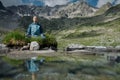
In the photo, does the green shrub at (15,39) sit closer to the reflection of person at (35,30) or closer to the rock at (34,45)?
the rock at (34,45)

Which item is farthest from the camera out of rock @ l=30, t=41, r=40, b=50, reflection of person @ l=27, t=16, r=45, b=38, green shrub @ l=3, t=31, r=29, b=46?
reflection of person @ l=27, t=16, r=45, b=38

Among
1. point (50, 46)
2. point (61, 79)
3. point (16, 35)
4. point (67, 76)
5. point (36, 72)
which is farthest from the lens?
point (50, 46)

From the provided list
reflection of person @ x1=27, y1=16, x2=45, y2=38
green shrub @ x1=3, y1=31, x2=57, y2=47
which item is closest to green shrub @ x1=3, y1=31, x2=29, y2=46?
green shrub @ x1=3, y1=31, x2=57, y2=47

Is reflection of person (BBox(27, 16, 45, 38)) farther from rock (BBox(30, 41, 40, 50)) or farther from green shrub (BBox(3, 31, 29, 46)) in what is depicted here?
rock (BBox(30, 41, 40, 50))

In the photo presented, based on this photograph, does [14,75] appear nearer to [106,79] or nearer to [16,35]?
[106,79]

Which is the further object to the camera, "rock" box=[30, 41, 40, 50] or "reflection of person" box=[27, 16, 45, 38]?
"reflection of person" box=[27, 16, 45, 38]

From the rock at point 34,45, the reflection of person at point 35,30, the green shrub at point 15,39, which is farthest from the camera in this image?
the reflection of person at point 35,30

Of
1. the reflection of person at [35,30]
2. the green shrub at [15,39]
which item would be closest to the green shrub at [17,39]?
the green shrub at [15,39]

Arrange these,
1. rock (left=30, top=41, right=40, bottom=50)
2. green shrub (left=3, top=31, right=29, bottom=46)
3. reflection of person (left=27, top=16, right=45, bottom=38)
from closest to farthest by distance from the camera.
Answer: rock (left=30, top=41, right=40, bottom=50) → green shrub (left=3, top=31, right=29, bottom=46) → reflection of person (left=27, top=16, right=45, bottom=38)

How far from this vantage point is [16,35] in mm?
21688

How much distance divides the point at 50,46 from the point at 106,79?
48.4 feet

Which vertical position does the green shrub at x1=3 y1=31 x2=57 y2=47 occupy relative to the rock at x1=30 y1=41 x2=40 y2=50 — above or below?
above

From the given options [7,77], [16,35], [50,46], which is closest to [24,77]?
[7,77]

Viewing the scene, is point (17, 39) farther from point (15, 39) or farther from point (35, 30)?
point (35, 30)
